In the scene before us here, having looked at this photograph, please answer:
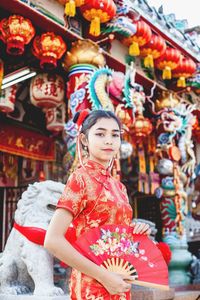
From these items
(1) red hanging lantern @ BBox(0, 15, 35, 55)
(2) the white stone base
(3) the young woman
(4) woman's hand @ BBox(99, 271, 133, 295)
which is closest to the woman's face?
(3) the young woman

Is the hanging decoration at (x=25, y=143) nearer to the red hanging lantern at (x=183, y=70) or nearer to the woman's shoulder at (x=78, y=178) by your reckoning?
the red hanging lantern at (x=183, y=70)

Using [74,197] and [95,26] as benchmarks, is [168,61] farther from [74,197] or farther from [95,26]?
[74,197]

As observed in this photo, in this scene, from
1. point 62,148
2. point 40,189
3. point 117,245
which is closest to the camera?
point 117,245

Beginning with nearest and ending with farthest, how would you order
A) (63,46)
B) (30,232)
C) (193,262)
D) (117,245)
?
1. (117,245)
2. (30,232)
3. (63,46)
4. (193,262)

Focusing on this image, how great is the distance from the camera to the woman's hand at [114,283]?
1.30 m

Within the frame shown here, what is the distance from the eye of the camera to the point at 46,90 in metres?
5.36

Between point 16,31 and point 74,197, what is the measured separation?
3.41m

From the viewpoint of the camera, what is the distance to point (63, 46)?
4.88m

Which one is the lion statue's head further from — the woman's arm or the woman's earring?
the woman's arm

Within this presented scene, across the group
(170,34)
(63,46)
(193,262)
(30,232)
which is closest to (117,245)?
(30,232)

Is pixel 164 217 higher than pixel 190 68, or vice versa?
pixel 190 68

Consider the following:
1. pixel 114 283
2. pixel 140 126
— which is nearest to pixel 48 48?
pixel 140 126

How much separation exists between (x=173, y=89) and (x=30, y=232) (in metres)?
4.79

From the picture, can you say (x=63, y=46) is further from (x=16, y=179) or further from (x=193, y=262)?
(x=193, y=262)
